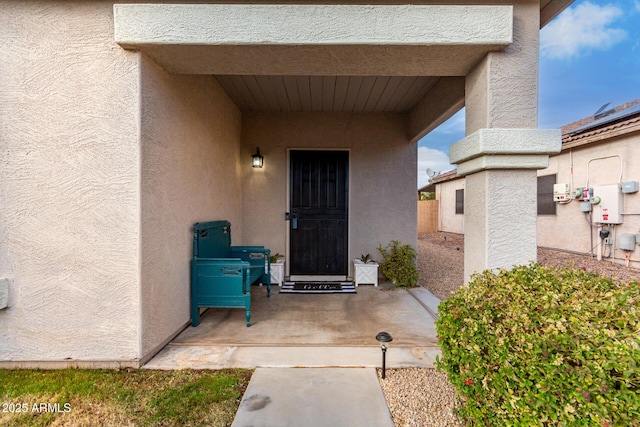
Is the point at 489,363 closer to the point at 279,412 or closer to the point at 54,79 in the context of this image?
the point at 279,412

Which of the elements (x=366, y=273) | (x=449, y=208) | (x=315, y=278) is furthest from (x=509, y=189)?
(x=449, y=208)

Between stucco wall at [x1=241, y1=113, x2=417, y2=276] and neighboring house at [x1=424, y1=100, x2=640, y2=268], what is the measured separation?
4596mm

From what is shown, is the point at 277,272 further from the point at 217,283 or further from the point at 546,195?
the point at 546,195

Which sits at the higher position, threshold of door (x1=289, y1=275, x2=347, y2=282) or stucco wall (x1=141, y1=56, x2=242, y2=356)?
stucco wall (x1=141, y1=56, x2=242, y2=356)

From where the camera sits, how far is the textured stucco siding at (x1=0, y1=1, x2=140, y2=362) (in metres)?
2.05

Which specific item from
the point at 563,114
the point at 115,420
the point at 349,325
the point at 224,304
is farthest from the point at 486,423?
the point at 563,114

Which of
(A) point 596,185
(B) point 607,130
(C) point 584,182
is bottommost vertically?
(A) point 596,185

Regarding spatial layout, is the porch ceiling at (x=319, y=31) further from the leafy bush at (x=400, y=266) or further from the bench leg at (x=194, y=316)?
the leafy bush at (x=400, y=266)

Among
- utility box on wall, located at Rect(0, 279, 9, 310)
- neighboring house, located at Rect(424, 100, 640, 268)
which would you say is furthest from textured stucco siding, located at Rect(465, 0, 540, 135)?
neighboring house, located at Rect(424, 100, 640, 268)

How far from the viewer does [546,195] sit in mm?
7340

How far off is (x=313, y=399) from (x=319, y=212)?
128 inches

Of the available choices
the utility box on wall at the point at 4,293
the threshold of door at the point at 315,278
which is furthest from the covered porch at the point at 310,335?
the utility box on wall at the point at 4,293

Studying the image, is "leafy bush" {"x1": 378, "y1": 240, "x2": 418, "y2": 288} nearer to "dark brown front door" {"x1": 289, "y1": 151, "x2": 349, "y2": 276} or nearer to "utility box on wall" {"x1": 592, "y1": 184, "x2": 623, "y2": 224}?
"dark brown front door" {"x1": 289, "y1": 151, "x2": 349, "y2": 276}

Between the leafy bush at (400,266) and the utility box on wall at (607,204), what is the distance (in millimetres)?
4714
